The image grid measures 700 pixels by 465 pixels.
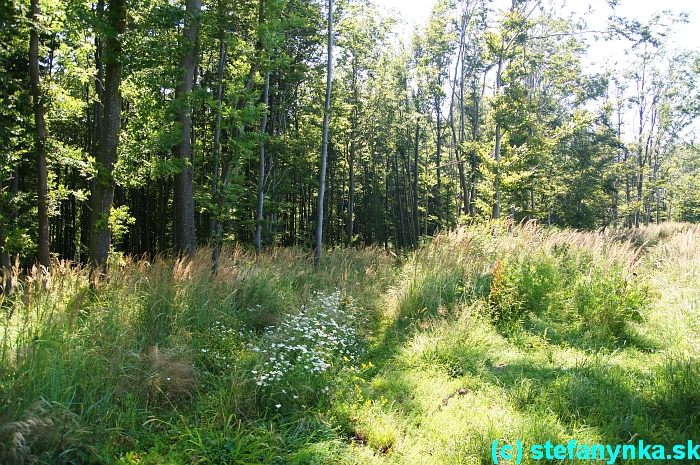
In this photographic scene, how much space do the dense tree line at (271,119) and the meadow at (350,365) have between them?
3.30 meters

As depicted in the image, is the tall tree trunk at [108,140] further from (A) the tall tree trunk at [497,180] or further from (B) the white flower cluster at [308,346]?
(A) the tall tree trunk at [497,180]

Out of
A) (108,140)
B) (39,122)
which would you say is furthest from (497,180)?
(39,122)

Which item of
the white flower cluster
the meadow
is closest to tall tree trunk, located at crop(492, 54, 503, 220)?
the meadow

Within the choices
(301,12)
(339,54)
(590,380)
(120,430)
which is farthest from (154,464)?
(339,54)

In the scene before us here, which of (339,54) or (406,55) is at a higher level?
(406,55)

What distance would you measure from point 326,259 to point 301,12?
7.75 m

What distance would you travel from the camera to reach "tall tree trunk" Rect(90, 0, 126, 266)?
705 centimetres

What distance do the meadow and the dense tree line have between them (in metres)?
3.30

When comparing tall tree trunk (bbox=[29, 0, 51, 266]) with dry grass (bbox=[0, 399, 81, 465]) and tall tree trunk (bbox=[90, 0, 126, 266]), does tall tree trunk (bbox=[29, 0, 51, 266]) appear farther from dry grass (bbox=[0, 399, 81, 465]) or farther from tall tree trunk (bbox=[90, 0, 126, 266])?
dry grass (bbox=[0, 399, 81, 465])

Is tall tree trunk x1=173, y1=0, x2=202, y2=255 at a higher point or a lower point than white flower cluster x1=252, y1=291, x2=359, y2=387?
higher

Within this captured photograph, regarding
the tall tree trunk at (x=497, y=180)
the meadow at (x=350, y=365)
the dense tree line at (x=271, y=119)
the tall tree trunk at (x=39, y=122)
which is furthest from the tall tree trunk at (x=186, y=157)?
the tall tree trunk at (x=497, y=180)

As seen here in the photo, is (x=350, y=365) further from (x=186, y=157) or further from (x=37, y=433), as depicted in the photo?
(x=186, y=157)

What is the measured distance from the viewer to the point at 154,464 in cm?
278

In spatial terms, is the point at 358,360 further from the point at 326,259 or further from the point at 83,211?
the point at 83,211
